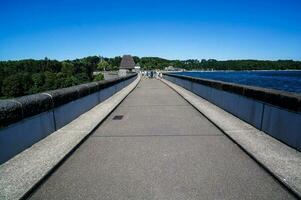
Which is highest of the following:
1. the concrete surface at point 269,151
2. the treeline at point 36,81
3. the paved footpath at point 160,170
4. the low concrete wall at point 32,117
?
the low concrete wall at point 32,117

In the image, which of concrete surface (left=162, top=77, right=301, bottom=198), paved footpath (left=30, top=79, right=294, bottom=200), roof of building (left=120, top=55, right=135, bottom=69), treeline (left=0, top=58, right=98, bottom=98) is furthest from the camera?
treeline (left=0, top=58, right=98, bottom=98)

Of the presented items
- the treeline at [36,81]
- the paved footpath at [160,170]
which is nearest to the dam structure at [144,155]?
the paved footpath at [160,170]

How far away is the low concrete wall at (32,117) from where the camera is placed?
4559 mm

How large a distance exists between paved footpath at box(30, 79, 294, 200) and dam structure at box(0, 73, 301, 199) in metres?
0.02

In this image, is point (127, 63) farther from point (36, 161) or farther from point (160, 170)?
point (160, 170)

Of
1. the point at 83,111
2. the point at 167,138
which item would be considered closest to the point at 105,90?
the point at 83,111

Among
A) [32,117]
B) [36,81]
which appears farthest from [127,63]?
[32,117]

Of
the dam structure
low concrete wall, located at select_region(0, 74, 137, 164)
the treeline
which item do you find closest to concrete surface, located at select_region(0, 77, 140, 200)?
the dam structure

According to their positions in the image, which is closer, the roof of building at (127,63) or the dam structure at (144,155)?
the dam structure at (144,155)

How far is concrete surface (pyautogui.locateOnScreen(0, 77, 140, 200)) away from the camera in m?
3.59

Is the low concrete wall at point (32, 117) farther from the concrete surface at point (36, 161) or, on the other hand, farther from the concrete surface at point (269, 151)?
the concrete surface at point (269, 151)

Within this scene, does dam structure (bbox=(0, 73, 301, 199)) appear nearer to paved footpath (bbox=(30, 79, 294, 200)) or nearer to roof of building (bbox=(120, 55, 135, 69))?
paved footpath (bbox=(30, 79, 294, 200))

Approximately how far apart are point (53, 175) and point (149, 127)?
3.72 metres

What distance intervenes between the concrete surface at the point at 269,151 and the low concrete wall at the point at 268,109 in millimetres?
194
